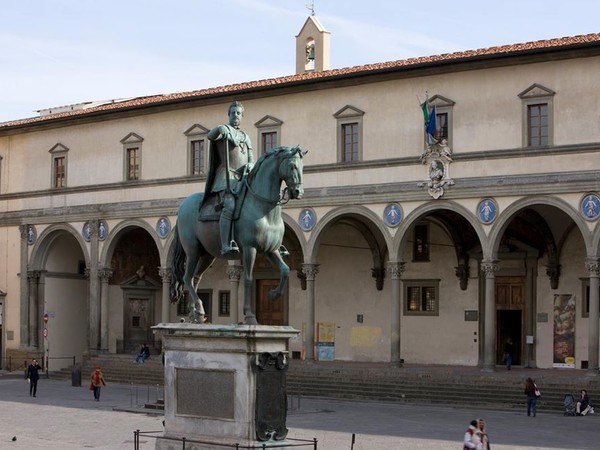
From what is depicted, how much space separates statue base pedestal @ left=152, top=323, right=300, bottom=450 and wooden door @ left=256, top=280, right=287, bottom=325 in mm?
27503

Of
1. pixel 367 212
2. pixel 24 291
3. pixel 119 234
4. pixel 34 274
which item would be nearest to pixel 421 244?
pixel 367 212

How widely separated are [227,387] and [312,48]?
3896cm

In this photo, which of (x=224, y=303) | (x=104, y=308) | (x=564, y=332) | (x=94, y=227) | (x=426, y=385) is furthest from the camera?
(x=224, y=303)

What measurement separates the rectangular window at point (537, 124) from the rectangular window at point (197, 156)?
1279 centimetres

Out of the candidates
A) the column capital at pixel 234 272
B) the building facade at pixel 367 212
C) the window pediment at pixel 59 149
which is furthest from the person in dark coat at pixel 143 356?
the window pediment at pixel 59 149

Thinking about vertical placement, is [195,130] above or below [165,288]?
above

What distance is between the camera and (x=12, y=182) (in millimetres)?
48062

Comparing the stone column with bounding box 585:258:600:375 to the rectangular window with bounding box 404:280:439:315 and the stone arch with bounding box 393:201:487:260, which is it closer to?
the stone arch with bounding box 393:201:487:260

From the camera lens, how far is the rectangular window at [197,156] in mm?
41656

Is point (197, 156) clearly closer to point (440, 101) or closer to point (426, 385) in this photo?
point (440, 101)

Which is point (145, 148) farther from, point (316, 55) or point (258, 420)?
point (258, 420)

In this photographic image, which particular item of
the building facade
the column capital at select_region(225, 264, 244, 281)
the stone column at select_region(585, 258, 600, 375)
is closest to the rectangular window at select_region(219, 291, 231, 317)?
the building facade

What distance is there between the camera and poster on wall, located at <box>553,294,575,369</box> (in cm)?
3619

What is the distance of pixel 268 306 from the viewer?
44125 millimetres
